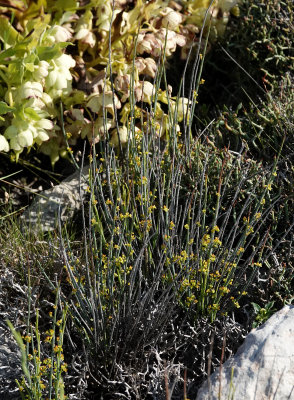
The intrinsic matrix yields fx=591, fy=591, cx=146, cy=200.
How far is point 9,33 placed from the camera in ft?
9.29

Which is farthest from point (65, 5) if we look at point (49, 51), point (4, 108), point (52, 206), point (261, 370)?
point (261, 370)

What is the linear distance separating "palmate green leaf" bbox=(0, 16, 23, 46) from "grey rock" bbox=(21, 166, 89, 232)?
72 centimetres

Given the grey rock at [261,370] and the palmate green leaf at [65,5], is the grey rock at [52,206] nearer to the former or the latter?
the palmate green leaf at [65,5]

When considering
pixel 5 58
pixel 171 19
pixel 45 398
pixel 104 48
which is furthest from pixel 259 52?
pixel 45 398

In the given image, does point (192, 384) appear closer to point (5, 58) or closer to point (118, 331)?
point (118, 331)

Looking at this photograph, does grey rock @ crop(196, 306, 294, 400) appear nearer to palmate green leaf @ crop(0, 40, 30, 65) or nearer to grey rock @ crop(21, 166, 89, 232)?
grey rock @ crop(21, 166, 89, 232)

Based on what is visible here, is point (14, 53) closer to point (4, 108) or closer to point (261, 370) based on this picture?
point (4, 108)

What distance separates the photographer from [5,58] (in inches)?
109

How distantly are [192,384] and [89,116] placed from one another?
1.59 m

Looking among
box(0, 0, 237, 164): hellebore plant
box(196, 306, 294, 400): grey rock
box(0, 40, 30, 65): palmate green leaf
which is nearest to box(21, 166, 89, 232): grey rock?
box(0, 0, 237, 164): hellebore plant

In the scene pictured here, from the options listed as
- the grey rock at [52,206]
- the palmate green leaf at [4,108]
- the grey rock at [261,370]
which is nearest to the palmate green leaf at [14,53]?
the palmate green leaf at [4,108]

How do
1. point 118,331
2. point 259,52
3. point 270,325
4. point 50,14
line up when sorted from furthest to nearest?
1. point 259,52
2. point 50,14
3. point 118,331
4. point 270,325

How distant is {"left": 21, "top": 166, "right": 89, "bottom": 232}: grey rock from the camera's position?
116 inches

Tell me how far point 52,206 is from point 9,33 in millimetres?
871
